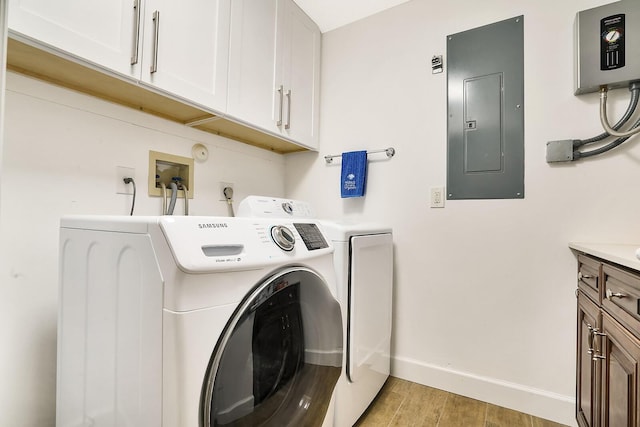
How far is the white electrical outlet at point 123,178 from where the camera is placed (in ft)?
4.20

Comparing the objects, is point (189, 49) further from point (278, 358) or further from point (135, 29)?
point (278, 358)

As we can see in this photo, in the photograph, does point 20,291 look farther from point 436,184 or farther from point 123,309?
point 436,184

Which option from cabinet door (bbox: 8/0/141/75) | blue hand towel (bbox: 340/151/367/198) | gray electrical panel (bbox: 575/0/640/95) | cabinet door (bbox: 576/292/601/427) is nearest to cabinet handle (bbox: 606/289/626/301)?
cabinet door (bbox: 576/292/601/427)

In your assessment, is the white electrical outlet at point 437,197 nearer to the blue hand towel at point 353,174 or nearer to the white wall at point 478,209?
the white wall at point 478,209

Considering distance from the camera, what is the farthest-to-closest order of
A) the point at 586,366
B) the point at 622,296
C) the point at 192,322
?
the point at 586,366 → the point at 622,296 → the point at 192,322

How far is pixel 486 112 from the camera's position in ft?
5.19

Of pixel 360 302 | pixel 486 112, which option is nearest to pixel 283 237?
pixel 360 302

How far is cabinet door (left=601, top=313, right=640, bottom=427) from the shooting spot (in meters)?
0.74

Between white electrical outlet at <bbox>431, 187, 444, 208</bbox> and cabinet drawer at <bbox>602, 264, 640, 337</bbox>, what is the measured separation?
80 cm

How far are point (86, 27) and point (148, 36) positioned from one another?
20cm

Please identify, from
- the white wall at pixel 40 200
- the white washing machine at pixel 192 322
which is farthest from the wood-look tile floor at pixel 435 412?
the white wall at pixel 40 200

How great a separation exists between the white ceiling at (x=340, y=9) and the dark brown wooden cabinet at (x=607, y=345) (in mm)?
1808

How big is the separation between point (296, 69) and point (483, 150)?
4.02ft

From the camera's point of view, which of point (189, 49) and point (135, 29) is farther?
point (189, 49)
